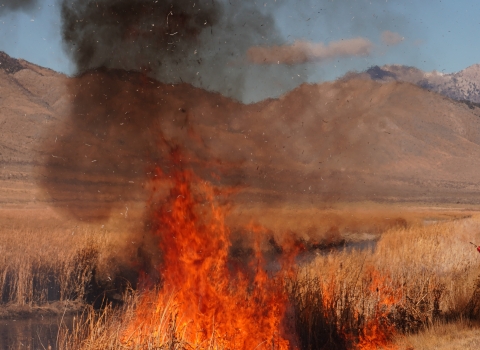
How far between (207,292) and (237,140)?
42.7 m

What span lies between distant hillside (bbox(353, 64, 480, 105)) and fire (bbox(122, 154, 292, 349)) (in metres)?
100

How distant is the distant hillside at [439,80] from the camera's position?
405 ft

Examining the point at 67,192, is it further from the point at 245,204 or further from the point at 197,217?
the point at 197,217

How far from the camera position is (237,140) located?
54.4 meters

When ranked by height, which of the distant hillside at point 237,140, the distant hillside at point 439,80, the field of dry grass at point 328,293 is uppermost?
the distant hillside at point 439,80

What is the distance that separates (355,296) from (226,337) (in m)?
3.81

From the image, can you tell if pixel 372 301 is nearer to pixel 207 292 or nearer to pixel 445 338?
pixel 445 338

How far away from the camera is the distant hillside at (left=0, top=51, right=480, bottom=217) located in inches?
1025

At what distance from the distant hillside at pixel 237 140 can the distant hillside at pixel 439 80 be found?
5.68 ft

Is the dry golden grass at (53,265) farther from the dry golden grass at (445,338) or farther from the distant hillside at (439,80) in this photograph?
the distant hillside at (439,80)

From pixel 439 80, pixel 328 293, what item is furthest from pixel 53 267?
pixel 439 80

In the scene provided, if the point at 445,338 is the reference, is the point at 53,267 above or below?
above

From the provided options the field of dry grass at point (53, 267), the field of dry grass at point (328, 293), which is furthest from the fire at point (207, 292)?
the field of dry grass at point (53, 267)

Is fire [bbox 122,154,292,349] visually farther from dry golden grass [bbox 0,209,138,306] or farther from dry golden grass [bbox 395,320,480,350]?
dry golden grass [bbox 0,209,138,306]
